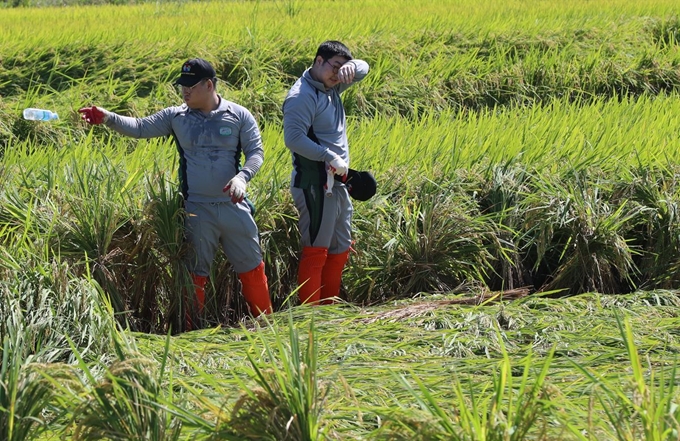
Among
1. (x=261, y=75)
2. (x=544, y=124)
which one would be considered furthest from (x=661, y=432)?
(x=261, y=75)

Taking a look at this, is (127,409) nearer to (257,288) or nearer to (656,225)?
(257,288)

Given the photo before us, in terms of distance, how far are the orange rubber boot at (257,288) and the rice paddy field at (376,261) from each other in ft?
0.37

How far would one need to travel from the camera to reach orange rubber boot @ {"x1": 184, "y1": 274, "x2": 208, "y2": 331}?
434cm

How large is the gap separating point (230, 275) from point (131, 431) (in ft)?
7.11

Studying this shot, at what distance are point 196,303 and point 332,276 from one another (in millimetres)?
691

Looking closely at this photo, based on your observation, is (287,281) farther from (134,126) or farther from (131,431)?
(131,431)

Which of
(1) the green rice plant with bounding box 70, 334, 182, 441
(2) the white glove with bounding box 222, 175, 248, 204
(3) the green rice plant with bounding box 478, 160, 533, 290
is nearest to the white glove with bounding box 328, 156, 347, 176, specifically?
(2) the white glove with bounding box 222, 175, 248, 204

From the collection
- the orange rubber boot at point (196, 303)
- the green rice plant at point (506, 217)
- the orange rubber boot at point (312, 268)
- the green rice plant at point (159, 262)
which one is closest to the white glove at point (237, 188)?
the green rice plant at point (159, 262)

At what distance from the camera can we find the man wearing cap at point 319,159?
14.5 feet

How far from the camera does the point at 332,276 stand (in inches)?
186

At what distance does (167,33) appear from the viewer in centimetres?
926

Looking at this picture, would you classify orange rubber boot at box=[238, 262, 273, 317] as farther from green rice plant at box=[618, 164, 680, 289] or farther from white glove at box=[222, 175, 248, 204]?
green rice plant at box=[618, 164, 680, 289]

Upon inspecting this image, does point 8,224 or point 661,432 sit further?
point 8,224

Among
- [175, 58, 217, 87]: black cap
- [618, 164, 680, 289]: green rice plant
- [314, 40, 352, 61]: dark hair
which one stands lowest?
[618, 164, 680, 289]: green rice plant
